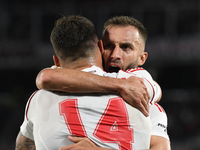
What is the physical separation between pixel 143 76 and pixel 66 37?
0.62 metres

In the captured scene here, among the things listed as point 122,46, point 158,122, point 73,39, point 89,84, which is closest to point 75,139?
point 89,84

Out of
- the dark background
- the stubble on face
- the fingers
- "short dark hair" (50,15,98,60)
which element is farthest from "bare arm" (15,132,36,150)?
the dark background

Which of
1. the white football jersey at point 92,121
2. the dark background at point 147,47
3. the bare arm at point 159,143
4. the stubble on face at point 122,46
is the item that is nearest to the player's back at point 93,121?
the white football jersey at point 92,121

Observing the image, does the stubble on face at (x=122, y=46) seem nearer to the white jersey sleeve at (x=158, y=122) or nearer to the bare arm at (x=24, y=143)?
the white jersey sleeve at (x=158, y=122)

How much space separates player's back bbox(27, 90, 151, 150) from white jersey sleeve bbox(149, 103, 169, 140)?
0.53 meters

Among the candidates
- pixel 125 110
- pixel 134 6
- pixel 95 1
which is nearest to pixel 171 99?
pixel 134 6

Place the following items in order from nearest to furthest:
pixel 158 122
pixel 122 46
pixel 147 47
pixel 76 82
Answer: pixel 76 82
pixel 158 122
pixel 122 46
pixel 147 47

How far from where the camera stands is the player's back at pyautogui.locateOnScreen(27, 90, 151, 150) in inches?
63.9

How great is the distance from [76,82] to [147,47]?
289 inches

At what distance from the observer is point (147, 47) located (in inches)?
342

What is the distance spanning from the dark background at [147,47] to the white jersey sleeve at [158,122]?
20.5 ft

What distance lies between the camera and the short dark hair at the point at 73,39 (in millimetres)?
1777

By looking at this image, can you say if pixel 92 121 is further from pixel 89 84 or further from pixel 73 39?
pixel 73 39

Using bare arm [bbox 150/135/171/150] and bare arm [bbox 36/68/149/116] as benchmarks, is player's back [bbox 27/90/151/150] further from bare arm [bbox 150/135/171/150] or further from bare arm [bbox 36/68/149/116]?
bare arm [bbox 150/135/171/150]
